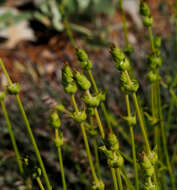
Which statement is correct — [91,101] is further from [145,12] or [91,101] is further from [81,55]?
[145,12]

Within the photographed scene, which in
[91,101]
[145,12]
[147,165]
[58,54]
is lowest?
[58,54]

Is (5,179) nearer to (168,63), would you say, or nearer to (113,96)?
(113,96)

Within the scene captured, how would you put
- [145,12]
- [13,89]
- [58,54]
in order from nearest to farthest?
[13,89] → [145,12] → [58,54]

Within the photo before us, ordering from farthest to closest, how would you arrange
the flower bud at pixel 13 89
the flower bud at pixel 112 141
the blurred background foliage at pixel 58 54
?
the blurred background foliage at pixel 58 54, the flower bud at pixel 13 89, the flower bud at pixel 112 141

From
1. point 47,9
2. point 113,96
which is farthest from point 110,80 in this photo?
point 47,9

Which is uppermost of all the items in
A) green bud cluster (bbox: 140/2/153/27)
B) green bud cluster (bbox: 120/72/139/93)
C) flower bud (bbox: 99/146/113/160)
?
green bud cluster (bbox: 140/2/153/27)

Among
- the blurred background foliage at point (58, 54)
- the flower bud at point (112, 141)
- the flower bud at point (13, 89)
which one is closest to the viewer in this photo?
the flower bud at point (112, 141)

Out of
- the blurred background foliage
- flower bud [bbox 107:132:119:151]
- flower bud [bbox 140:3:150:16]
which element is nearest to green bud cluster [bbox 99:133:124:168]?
flower bud [bbox 107:132:119:151]

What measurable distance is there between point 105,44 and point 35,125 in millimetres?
1100

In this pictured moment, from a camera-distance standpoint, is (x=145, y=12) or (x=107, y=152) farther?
(x=145, y=12)

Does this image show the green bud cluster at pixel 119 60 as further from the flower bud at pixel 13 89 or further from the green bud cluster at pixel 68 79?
the flower bud at pixel 13 89

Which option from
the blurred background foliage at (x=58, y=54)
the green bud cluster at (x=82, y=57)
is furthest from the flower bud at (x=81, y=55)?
the blurred background foliage at (x=58, y=54)

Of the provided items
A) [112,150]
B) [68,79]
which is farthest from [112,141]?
[68,79]

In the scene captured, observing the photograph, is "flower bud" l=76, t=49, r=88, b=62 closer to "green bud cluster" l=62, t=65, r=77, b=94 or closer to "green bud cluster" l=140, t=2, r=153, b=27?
"green bud cluster" l=62, t=65, r=77, b=94
